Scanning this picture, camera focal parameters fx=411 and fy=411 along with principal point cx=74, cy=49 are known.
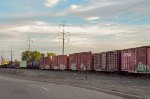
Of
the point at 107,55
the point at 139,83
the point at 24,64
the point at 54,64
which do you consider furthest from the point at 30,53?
the point at 139,83

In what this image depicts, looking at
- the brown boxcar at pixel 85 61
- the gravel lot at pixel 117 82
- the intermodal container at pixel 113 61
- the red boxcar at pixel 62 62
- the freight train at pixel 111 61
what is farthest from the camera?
the red boxcar at pixel 62 62

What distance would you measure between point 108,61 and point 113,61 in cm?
183

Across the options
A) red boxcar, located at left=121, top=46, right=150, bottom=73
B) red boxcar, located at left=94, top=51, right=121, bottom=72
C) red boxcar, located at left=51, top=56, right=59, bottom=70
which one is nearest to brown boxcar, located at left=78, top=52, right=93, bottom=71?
red boxcar, located at left=94, top=51, right=121, bottom=72

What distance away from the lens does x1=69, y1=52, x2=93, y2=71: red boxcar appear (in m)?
55.2

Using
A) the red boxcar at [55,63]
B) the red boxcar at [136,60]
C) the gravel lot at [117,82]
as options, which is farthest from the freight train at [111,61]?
the gravel lot at [117,82]

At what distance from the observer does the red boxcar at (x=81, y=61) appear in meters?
55.2

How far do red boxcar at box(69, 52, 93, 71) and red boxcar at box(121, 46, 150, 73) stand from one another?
1221 cm

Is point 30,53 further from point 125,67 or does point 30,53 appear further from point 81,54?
point 125,67

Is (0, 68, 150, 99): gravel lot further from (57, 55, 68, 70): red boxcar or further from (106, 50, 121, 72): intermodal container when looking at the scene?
(57, 55, 68, 70): red boxcar

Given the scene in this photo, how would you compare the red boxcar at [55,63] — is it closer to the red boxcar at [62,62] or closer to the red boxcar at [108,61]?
the red boxcar at [62,62]

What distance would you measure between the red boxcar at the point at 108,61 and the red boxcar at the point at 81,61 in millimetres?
2324

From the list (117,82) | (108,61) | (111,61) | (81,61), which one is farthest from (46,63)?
(117,82)

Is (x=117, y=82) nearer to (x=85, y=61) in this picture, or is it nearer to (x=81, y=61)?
(x=85, y=61)

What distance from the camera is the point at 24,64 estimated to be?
115m
